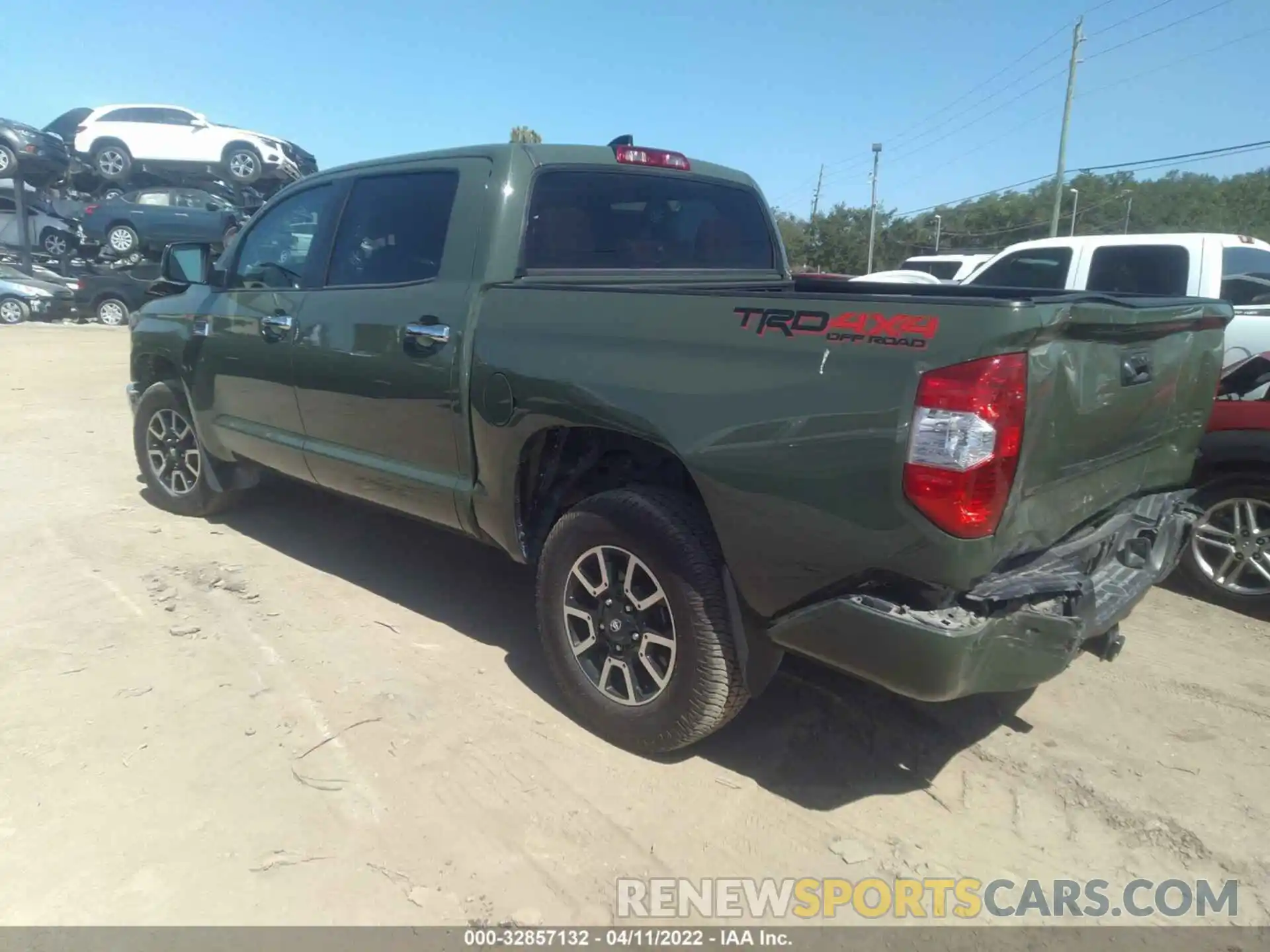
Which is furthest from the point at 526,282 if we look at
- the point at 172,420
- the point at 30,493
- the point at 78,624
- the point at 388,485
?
the point at 30,493

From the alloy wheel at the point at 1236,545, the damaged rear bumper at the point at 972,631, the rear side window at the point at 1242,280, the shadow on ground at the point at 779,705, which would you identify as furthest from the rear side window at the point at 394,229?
the rear side window at the point at 1242,280

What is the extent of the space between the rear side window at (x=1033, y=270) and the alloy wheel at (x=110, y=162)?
19.4m

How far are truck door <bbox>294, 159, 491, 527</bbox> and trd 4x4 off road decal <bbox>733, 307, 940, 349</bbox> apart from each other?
1328mm

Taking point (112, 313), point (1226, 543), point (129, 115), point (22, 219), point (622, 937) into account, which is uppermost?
point (129, 115)

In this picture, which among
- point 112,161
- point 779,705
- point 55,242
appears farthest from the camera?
point 55,242

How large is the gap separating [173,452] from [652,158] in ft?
11.5

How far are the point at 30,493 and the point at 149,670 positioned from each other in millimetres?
3327

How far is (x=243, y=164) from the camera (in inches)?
779

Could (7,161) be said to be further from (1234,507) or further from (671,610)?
(1234,507)

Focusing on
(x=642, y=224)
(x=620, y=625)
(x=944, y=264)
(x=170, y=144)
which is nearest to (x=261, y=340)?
(x=642, y=224)

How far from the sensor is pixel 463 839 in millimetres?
2627

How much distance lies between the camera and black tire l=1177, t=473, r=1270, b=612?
13.7 ft

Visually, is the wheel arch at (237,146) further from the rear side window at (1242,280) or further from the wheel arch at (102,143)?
the rear side window at (1242,280)

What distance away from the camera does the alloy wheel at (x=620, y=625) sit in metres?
2.92
